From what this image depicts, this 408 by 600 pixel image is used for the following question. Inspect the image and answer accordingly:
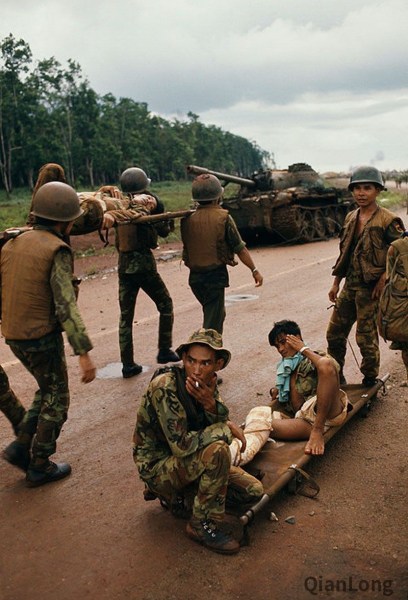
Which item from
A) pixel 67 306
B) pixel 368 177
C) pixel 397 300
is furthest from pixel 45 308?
pixel 368 177

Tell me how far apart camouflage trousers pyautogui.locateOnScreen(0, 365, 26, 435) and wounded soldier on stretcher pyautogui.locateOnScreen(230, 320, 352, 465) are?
156cm

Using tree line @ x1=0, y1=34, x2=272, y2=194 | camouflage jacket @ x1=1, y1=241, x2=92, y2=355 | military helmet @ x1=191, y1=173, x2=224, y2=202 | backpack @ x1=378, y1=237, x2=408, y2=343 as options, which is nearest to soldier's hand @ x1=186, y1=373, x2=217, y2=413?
camouflage jacket @ x1=1, y1=241, x2=92, y2=355

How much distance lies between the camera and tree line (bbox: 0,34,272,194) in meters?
46.7

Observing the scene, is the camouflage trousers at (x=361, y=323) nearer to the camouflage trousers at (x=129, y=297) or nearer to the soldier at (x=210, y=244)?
the soldier at (x=210, y=244)

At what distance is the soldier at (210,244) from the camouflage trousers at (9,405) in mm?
2139

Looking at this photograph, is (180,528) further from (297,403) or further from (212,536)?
(297,403)

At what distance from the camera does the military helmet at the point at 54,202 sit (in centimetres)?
396

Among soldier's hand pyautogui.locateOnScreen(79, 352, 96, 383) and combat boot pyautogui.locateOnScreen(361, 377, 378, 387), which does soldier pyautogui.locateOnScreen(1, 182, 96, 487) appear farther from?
combat boot pyautogui.locateOnScreen(361, 377, 378, 387)

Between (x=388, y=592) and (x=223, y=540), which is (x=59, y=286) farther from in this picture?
(x=388, y=592)

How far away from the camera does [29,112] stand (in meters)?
48.3

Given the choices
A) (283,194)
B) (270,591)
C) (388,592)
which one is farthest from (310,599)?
(283,194)

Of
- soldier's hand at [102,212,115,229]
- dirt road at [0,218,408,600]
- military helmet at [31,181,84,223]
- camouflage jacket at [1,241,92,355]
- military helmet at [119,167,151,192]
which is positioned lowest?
dirt road at [0,218,408,600]

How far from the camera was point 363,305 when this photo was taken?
17.3 feet

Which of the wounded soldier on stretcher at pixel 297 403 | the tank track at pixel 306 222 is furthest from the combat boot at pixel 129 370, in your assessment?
the tank track at pixel 306 222
